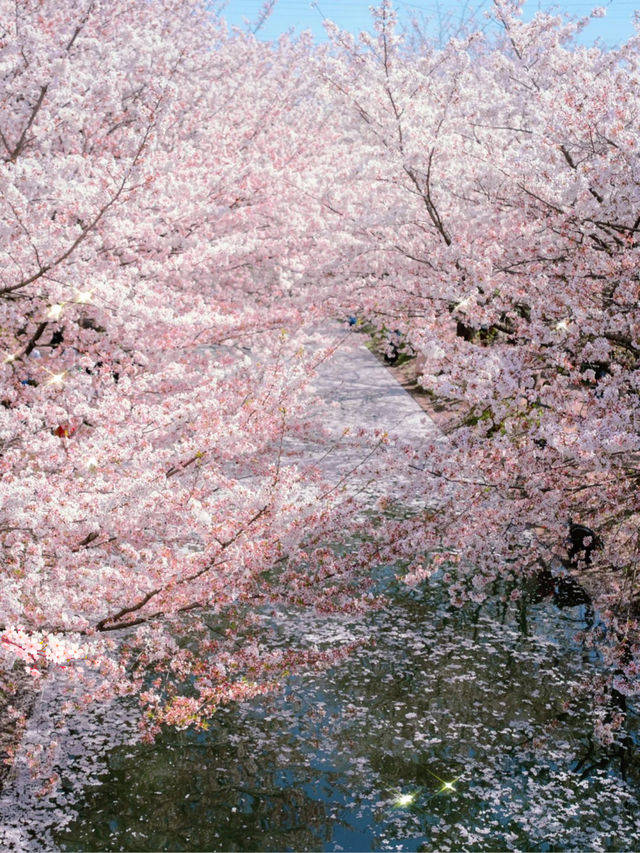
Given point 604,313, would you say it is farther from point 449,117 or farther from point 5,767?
point 449,117

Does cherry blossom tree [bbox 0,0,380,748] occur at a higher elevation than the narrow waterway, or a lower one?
higher

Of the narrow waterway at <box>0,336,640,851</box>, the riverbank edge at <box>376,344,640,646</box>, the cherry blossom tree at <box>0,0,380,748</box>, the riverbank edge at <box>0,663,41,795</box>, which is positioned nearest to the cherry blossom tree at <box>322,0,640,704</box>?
the riverbank edge at <box>376,344,640,646</box>

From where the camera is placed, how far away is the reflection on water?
5203 mm

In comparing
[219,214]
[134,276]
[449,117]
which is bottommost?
[134,276]

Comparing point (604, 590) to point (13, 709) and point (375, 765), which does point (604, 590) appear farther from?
point (13, 709)

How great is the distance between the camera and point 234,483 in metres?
5.98

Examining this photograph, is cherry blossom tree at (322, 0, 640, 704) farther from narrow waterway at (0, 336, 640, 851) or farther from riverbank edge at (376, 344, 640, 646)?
narrow waterway at (0, 336, 640, 851)

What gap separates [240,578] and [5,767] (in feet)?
7.20

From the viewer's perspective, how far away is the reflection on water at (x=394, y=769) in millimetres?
5203

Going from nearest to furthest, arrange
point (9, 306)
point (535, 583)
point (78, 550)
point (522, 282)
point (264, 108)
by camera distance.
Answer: point (78, 550), point (522, 282), point (9, 306), point (535, 583), point (264, 108)

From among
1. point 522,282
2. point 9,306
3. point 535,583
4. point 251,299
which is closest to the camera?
point 522,282

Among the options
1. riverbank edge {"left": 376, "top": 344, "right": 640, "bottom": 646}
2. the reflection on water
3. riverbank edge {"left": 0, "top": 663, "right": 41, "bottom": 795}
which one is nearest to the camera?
the reflection on water

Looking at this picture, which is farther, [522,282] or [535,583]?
[535,583]

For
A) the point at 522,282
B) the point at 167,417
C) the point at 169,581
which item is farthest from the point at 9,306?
the point at 522,282
